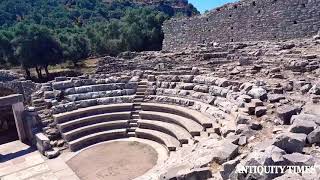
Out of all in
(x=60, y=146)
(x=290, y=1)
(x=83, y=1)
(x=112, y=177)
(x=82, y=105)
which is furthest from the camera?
(x=83, y=1)

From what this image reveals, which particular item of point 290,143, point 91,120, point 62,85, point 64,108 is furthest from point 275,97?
point 62,85

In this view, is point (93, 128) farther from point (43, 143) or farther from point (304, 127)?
point (304, 127)

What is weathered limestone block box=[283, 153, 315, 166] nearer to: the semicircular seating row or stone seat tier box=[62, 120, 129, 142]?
the semicircular seating row

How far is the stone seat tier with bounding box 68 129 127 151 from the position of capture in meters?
15.2

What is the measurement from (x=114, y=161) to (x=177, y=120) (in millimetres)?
2876

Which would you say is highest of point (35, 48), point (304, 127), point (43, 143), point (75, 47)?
point (35, 48)

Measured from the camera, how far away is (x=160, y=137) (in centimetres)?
1453

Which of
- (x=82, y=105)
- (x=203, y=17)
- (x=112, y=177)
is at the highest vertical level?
(x=203, y=17)

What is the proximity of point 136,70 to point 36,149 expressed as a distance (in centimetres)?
659

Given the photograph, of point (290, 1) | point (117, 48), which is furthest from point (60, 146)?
point (117, 48)

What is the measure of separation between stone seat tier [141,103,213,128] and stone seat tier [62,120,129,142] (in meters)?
1.22

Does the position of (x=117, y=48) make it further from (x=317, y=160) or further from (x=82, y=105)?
(x=317, y=160)

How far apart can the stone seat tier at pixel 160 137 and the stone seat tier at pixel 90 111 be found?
1.65 meters

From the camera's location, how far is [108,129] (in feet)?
53.5
